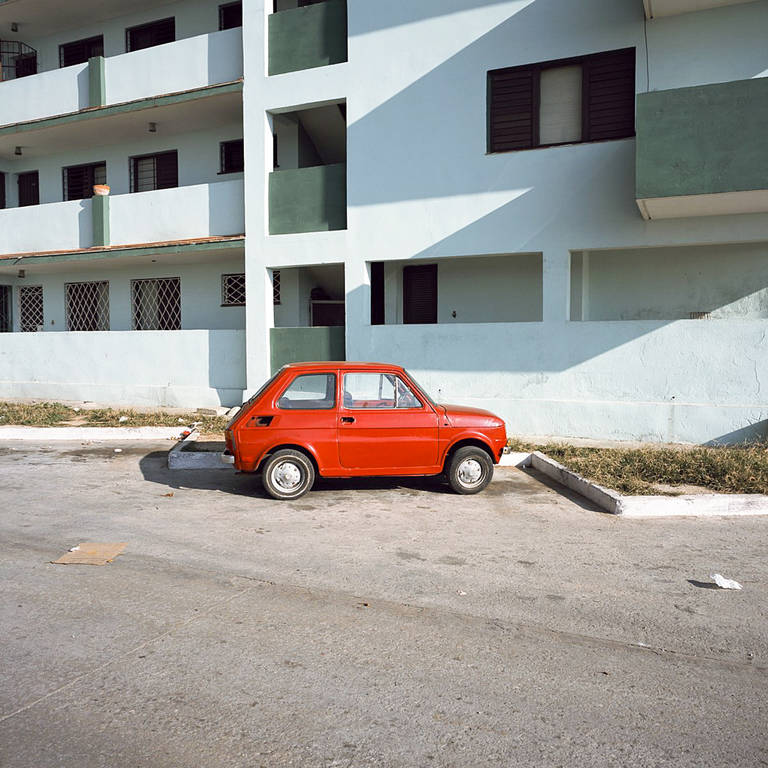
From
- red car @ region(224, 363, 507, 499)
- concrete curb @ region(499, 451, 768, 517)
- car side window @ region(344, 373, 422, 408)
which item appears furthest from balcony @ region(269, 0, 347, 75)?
concrete curb @ region(499, 451, 768, 517)

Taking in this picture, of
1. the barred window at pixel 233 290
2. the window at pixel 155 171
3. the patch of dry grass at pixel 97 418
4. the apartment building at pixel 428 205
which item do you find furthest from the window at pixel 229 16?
the patch of dry grass at pixel 97 418

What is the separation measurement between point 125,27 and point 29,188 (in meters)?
5.42


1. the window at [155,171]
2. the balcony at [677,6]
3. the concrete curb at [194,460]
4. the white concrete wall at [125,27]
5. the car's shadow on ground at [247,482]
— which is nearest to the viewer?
the car's shadow on ground at [247,482]

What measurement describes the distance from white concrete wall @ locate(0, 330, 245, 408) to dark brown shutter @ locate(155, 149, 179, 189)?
409 cm

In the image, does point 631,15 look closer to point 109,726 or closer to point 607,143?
point 607,143

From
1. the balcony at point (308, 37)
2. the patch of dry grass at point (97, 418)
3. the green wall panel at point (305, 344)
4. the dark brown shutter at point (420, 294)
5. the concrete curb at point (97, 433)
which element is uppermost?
the balcony at point (308, 37)

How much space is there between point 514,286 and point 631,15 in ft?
16.5

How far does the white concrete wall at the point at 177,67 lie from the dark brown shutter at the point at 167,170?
5.32 ft

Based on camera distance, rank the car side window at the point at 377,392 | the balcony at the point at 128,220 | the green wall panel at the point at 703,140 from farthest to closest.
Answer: the balcony at the point at 128,220 < the green wall panel at the point at 703,140 < the car side window at the point at 377,392

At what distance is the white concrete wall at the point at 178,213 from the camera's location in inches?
564

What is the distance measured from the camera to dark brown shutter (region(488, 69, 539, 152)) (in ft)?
37.9

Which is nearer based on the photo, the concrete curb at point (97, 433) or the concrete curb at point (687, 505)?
the concrete curb at point (687, 505)

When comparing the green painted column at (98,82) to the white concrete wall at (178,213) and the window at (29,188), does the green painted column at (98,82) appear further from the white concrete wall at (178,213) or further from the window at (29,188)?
the window at (29,188)

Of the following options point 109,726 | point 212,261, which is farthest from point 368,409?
point 212,261
